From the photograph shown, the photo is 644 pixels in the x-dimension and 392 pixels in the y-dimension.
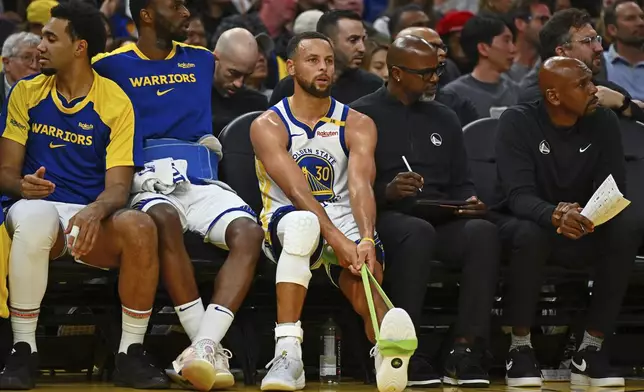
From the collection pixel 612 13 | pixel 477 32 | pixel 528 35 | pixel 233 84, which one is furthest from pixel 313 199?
pixel 528 35

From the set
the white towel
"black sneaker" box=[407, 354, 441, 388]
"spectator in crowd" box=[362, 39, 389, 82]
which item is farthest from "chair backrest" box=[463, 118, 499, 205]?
"spectator in crowd" box=[362, 39, 389, 82]

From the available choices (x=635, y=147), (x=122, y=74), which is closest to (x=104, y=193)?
(x=122, y=74)

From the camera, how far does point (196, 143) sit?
6277 mm

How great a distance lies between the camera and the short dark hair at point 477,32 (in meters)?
9.20

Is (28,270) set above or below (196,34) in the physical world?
below

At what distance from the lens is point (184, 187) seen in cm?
613

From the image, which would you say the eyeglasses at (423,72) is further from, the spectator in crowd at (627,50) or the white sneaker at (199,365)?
the spectator in crowd at (627,50)

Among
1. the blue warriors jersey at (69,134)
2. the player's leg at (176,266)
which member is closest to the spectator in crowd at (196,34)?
the blue warriors jersey at (69,134)

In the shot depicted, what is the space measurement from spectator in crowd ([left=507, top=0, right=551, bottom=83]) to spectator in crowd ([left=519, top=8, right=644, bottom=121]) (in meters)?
3.01

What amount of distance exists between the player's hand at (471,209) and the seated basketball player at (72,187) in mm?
1617

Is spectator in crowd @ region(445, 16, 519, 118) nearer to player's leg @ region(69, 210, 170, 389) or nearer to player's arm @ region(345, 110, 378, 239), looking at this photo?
player's arm @ region(345, 110, 378, 239)

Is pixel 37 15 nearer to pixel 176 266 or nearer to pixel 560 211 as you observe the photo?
pixel 176 266

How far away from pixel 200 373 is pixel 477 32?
4.66 metres

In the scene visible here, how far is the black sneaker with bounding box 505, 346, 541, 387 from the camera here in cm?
607
